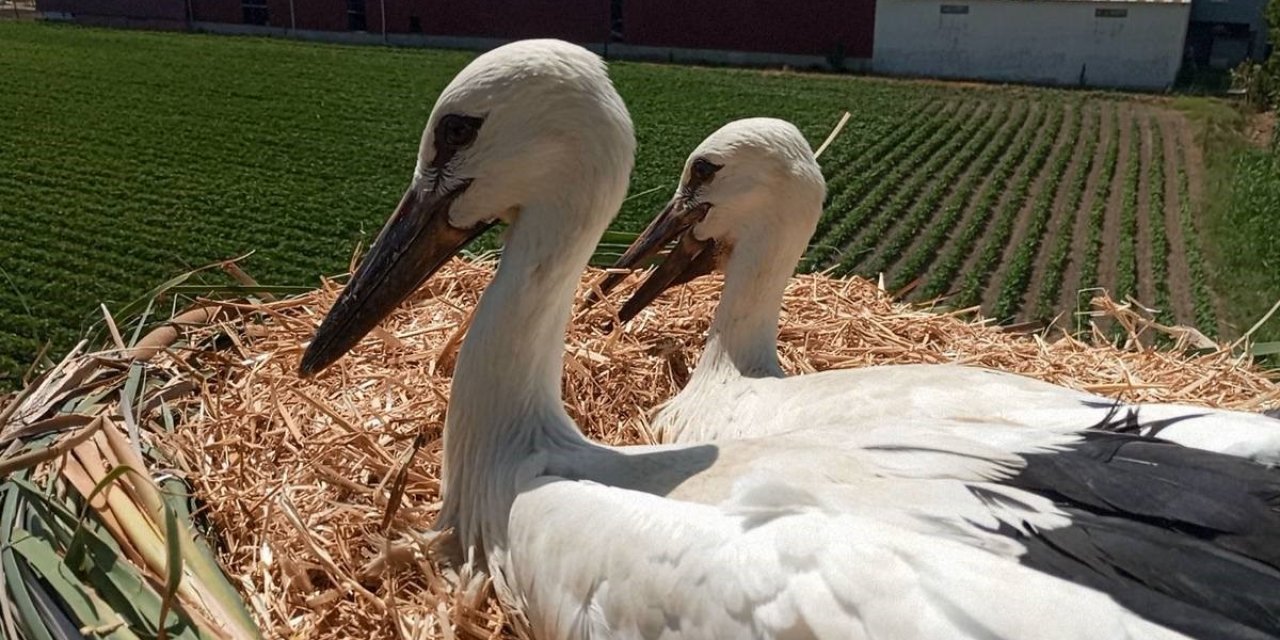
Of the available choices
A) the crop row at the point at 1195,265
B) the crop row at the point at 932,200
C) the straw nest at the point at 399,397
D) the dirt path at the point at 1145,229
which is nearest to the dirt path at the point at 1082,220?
the dirt path at the point at 1145,229

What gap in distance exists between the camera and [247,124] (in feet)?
46.0

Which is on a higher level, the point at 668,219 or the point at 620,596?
the point at 668,219

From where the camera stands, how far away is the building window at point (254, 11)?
28094 millimetres

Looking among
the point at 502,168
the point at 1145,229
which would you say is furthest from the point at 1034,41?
the point at 502,168

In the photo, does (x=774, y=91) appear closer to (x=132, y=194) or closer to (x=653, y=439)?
(x=132, y=194)

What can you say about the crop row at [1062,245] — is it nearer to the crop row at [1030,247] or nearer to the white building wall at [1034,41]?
the crop row at [1030,247]

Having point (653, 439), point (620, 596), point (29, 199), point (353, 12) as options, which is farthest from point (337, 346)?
point (353, 12)

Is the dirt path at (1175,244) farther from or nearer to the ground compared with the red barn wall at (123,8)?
nearer to the ground

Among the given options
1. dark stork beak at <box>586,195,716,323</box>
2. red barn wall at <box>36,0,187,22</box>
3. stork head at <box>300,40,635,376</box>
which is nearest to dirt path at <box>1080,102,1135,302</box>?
dark stork beak at <box>586,195,716,323</box>

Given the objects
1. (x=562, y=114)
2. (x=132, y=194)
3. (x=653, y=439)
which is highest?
(x=562, y=114)

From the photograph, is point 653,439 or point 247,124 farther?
point 247,124

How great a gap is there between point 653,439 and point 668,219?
624mm

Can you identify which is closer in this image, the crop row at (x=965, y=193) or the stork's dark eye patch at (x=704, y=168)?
the stork's dark eye patch at (x=704, y=168)

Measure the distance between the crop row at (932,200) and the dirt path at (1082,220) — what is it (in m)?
1.45
